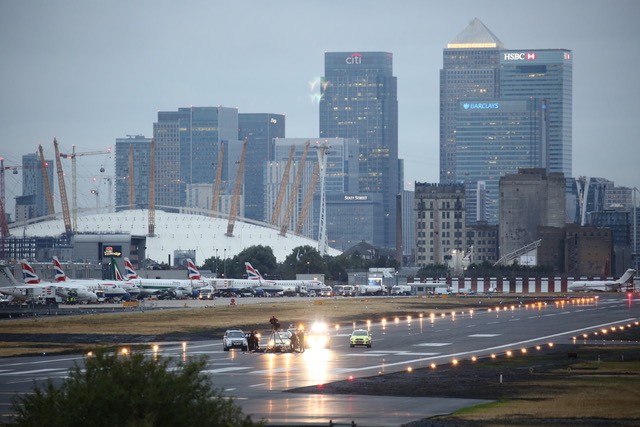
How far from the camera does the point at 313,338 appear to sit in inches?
4053

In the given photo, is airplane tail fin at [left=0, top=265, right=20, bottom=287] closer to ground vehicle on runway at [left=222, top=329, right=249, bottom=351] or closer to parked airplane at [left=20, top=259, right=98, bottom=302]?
parked airplane at [left=20, top=259, right=98, bottom=302]

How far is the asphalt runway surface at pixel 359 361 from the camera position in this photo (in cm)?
5084

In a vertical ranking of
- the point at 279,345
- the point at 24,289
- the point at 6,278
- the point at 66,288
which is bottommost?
the point at 279,345

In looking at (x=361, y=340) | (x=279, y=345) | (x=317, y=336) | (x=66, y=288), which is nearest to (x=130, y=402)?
(x=279, y=345)

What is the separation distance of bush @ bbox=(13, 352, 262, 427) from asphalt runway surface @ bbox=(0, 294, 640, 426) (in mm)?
3987

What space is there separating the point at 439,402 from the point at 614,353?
3149 centimetres

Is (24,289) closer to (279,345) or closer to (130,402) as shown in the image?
(279,345)

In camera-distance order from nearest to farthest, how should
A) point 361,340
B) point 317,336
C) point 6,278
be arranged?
point 361,340, point 317,336, point 6,278

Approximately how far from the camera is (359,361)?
3078 inches

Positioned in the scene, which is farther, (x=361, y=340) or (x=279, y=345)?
(x=361, y=340)

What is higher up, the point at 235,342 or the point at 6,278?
the point at 6,278

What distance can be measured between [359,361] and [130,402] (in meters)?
47.6

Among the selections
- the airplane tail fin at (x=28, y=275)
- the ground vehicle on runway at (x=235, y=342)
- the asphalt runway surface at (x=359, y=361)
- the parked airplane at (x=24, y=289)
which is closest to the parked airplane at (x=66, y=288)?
the airplane tail fin at (x=28, y=275)

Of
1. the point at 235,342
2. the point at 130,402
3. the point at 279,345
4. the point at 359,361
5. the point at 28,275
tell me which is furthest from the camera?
the point at 28,275
